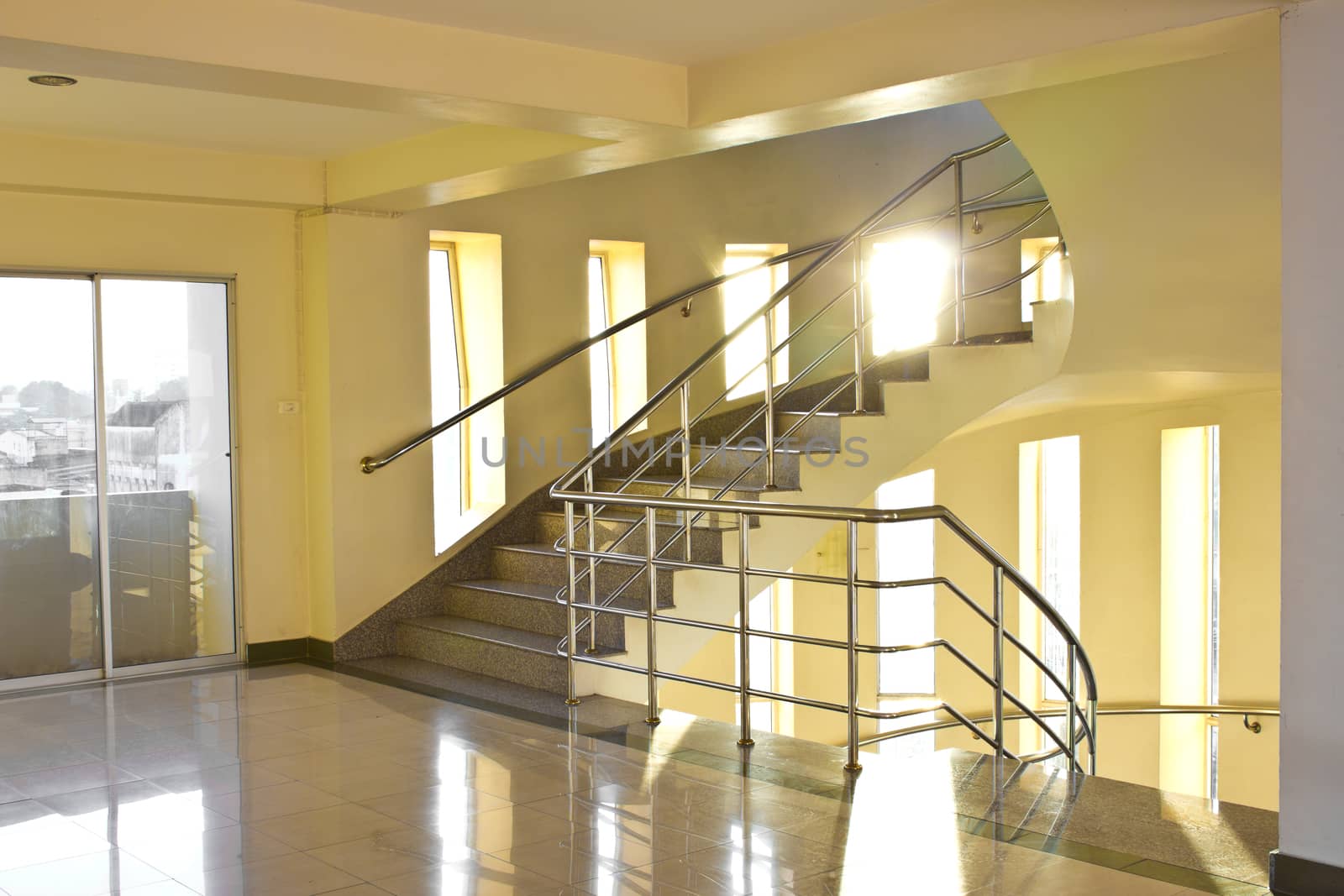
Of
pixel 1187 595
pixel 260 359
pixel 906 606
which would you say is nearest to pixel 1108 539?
pixel 1187 595

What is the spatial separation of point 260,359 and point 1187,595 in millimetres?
6408

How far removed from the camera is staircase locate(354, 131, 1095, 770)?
211 inches

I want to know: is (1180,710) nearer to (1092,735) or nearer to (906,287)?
(906,287)

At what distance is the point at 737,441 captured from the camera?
7.14m

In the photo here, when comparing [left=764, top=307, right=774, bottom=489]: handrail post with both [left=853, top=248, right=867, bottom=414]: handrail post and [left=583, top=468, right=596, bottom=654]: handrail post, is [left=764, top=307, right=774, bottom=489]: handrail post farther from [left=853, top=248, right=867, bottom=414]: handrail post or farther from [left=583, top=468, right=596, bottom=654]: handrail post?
[left=583, top=468, right=596, bottom=654]: handrail post

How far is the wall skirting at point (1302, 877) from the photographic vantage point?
10.1ft

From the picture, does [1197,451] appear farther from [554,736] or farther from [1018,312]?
[554,736]

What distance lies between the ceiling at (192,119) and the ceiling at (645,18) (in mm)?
1292

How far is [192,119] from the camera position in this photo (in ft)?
17.5

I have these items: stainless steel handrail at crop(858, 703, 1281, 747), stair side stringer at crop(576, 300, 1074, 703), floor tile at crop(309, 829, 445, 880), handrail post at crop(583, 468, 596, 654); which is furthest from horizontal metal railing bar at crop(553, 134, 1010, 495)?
stainless steel handrail at crop(858, 703, 1281, 747)

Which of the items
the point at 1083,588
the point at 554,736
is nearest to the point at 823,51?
the point at 554,736

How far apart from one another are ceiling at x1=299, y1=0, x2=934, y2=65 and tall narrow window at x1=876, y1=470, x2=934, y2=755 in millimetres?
5438

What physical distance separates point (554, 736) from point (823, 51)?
2.70 meters

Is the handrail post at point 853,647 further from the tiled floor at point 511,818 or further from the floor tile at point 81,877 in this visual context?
the floor tile at point 81,877
